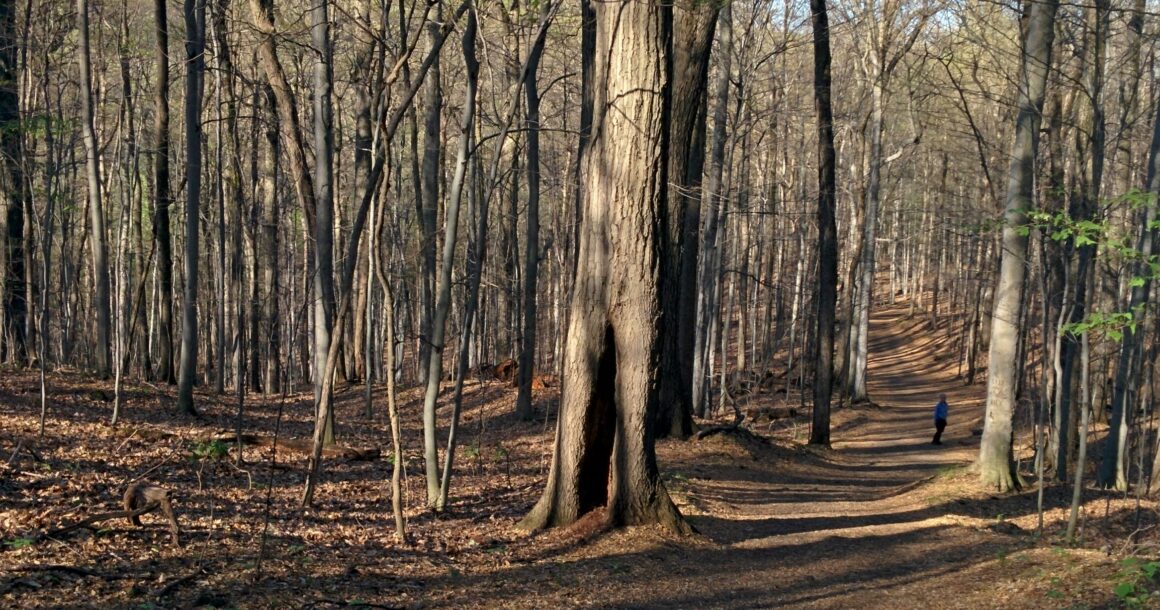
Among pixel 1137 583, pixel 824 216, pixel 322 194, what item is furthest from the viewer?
pixel 824 216

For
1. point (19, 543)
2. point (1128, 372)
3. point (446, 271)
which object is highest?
point (446, 271)

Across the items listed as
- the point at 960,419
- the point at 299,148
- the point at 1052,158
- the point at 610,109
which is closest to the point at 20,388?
the point at 299,148

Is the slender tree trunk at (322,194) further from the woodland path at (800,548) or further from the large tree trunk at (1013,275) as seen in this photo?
the large tree trunk at (1013,275)

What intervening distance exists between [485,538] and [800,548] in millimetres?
3255

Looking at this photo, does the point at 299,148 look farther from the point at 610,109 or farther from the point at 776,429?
the point at 776,429

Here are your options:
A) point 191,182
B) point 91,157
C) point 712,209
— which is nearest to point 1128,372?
point 712,209

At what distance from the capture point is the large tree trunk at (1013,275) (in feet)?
43.2

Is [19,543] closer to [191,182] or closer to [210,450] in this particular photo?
[210,450]

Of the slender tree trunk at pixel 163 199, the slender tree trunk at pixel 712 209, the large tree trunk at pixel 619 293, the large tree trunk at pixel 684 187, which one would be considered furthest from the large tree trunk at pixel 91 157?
the slender tree trunk at pixel 712 209

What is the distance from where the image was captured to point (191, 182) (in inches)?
531

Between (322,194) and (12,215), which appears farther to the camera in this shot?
(12,215)

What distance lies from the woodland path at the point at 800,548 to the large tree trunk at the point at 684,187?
84 centimetres

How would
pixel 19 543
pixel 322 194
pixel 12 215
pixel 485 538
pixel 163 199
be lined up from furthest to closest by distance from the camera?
pixel 12 215
pixel 163 199
pixel 322 194
pixel 485 538
pixel 19 543

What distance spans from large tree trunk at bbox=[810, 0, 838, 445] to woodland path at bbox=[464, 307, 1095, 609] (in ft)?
5.08
